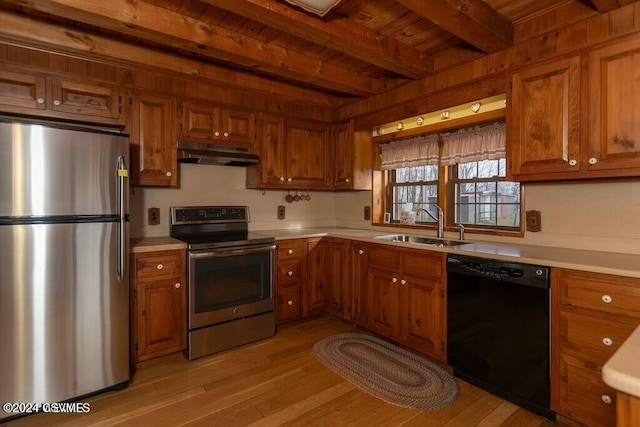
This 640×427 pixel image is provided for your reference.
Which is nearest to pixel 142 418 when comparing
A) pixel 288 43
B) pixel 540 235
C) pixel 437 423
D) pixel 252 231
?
pixel 437 423

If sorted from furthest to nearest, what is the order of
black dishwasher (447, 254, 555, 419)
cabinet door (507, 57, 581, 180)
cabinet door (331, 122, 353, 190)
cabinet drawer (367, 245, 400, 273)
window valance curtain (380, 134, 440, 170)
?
cabinet door (331, 122, 353, 190) < window valance curtain (380, 134, 440, 170) < cabinet drawer (367, 245, 400, 273) < cabinet door (507, 57, 581, 180) < black dishwasher (447, 254, 555, 419)

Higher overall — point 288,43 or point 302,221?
point 288,43

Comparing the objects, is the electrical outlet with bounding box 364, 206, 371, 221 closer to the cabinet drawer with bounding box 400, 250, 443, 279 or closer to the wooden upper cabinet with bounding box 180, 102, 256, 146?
the cabinet drawer with bounding box 400, 250, 443, 279

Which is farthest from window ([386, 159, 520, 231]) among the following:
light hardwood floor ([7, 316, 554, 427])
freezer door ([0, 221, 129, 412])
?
freezer door ([0, 221, 129, 412])

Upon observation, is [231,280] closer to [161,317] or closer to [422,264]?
[161,317]

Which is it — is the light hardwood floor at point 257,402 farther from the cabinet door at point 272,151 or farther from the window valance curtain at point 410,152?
the window valance curtain at point 410,152

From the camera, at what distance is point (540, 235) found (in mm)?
2418

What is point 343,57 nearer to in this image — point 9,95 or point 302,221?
point 302,221

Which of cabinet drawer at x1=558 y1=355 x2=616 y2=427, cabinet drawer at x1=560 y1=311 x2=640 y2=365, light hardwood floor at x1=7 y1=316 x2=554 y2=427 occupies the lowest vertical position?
light hardwood floor at x1=7 y1=316 x2=554 y2=427

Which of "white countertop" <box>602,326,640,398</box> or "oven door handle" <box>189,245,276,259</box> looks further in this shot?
"oven door handle" <box>189,245,276,259</box>

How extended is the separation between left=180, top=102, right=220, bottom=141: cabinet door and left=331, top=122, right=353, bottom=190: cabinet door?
1.35 metres

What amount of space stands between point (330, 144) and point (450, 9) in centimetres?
203

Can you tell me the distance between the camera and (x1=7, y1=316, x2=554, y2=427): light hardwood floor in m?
1.88

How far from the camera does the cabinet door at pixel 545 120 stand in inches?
78.2
